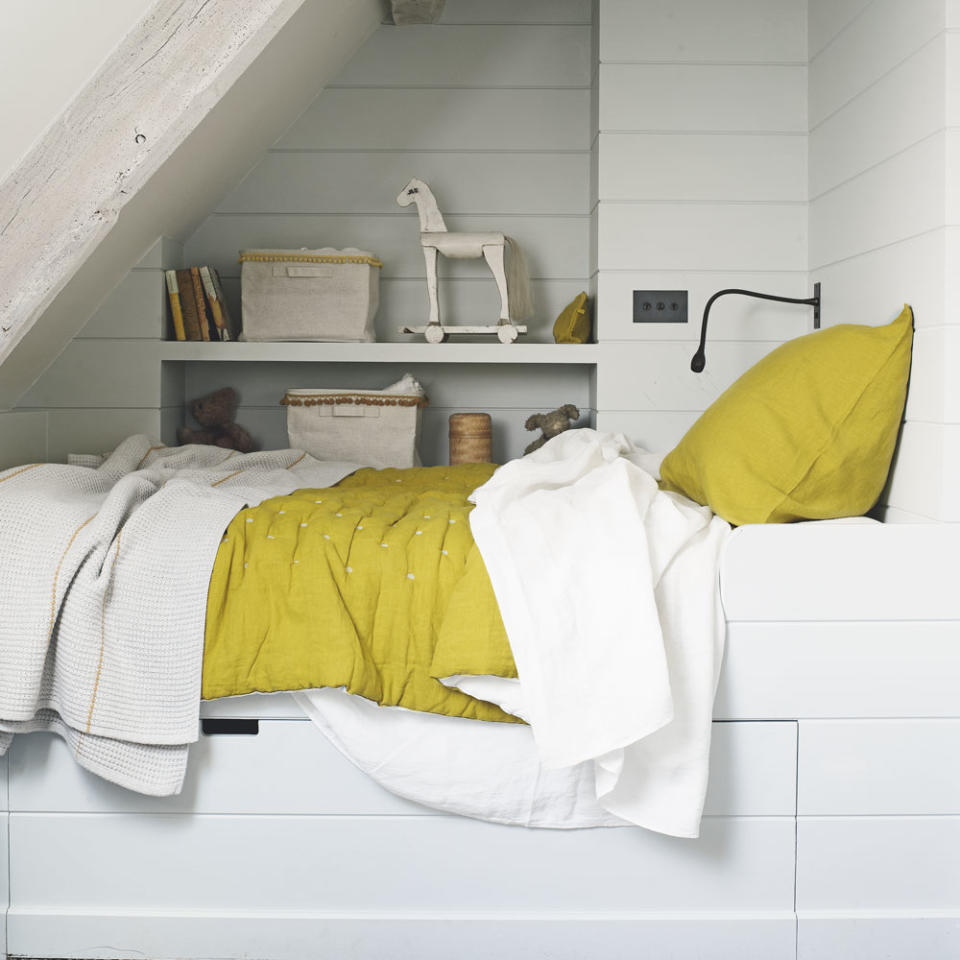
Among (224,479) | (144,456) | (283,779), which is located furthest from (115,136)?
(283,779)

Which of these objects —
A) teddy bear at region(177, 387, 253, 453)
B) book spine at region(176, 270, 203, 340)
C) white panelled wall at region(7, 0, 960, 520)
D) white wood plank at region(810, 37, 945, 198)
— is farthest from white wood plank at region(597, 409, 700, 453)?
book spine at region(176, 270, 203, 340)

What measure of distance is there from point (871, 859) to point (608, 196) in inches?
66.8

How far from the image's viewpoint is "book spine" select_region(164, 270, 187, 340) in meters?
2.67

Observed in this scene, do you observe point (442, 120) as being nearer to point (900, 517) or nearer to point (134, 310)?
point (134, 310)

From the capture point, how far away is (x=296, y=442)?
2689mm

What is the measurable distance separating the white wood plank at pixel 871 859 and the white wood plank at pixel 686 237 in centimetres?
147

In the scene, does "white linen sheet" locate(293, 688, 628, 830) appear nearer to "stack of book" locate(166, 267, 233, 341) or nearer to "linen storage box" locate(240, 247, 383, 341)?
"linen storage box" locate(240, 247, 383, 341)

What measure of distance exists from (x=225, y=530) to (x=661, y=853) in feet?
2.80

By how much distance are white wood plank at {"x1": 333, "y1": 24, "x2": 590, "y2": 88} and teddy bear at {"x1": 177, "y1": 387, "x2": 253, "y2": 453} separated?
97 cm

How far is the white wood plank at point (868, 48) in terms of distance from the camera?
1.69m

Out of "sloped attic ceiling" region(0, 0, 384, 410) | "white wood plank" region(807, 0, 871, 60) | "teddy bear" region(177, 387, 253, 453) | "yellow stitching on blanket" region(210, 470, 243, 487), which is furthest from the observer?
"teddy bear" region(177, 387, 253, 453)

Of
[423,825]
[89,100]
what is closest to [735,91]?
[89,100]

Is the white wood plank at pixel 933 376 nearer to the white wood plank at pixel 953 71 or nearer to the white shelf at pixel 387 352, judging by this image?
the white wood plank at pixel 953 71

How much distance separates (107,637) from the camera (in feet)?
4.93
